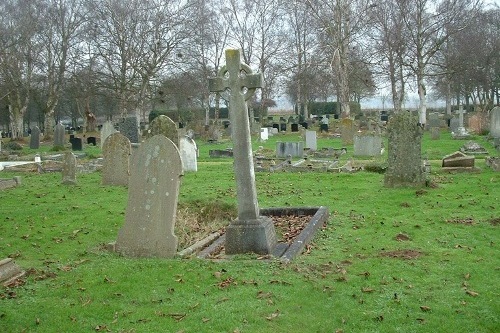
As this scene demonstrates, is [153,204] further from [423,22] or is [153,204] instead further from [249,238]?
[423,22]

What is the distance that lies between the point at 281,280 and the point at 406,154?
7680 millimetres

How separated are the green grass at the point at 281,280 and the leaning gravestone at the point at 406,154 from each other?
5.47ft

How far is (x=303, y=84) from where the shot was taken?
167 feet

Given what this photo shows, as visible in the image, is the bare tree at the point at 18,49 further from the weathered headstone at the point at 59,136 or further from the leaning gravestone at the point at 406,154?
the leaning gravestone at the point at 406,154

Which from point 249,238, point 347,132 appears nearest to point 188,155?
point 249,238

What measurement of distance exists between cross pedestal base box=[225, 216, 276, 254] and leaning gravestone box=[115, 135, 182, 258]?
78 cm

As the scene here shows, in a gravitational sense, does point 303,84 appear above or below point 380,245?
above

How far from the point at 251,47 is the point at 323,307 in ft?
147

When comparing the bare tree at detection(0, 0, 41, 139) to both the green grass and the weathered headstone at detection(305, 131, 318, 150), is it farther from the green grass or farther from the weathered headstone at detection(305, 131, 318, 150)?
the green grass

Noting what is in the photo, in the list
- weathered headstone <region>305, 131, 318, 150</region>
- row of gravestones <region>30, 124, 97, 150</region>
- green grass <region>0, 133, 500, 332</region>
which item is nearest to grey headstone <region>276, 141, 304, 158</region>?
weathered headstone <region>305, 131, 318, 150</region>

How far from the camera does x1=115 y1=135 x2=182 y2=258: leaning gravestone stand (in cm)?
809

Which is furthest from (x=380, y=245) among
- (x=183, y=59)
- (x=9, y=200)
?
(x=183, y=59)

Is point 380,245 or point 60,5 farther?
point 60,5

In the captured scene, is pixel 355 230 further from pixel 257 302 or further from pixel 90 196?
pixel 90 196
